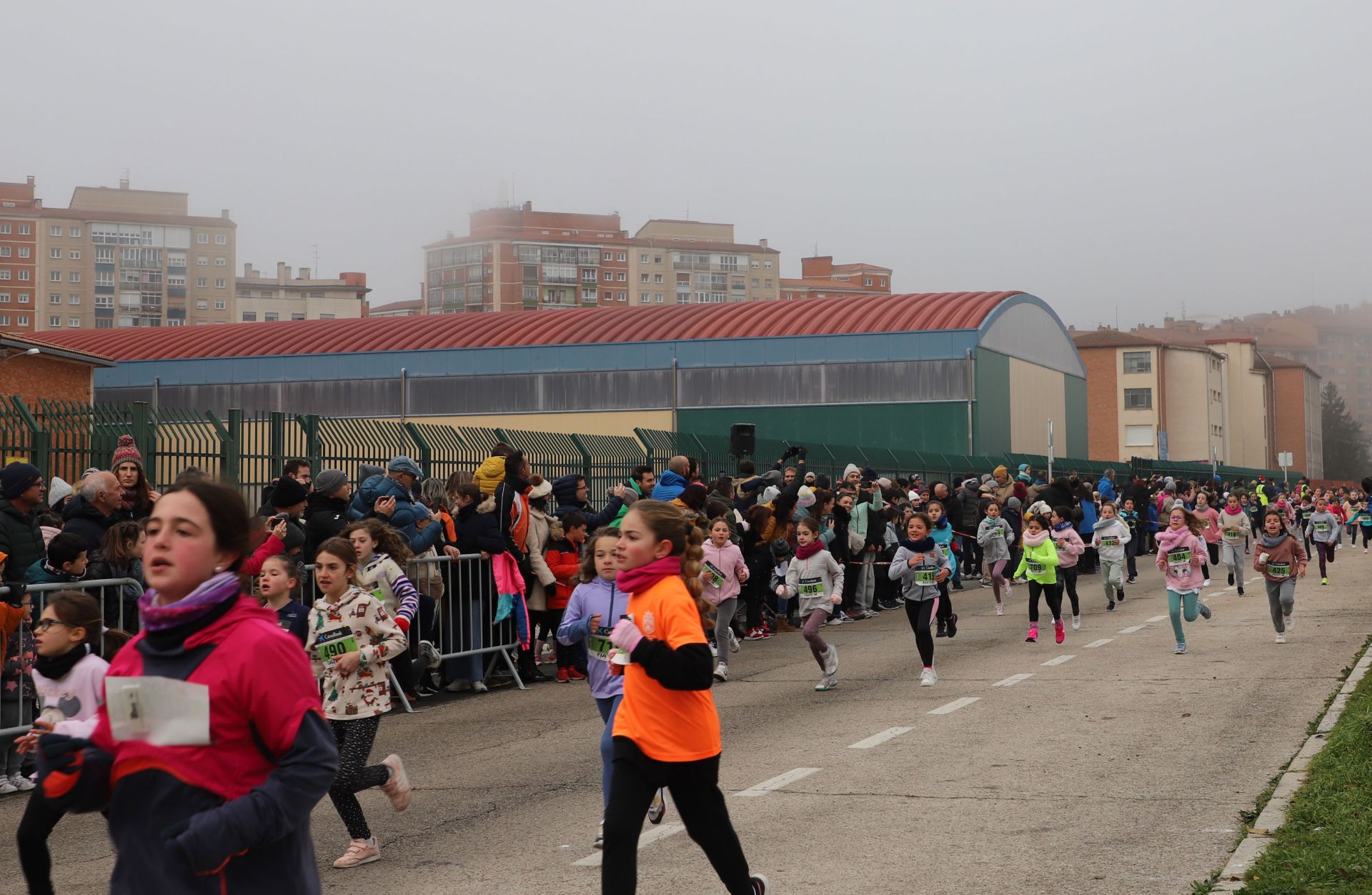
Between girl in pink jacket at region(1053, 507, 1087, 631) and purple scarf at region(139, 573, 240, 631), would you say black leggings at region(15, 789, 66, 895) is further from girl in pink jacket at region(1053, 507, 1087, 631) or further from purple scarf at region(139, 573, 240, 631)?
girl in pink jacket at region(1053, 507, 1087, 631)

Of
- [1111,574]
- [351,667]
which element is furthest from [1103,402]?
[351,667]

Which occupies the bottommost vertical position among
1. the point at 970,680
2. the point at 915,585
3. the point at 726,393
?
the point at 970,680

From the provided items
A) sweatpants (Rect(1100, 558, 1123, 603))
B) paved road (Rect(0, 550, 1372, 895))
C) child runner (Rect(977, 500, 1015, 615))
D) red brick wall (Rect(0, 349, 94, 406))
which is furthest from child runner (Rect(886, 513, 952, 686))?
red brick wall (Rect(0, 349, 94, 406))

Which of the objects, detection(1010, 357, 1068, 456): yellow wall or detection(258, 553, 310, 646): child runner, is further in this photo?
detection(1010, 357, 1068, 456): yellow wall

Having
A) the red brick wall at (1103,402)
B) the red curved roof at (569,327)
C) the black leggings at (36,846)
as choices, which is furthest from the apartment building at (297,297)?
the black leggings at (36,846)

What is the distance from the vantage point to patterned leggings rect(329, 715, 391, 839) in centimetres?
677

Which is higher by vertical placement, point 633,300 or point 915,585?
point 633,300

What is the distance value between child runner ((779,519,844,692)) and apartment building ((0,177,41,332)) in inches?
5500

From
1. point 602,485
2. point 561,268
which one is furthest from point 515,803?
point 561,268

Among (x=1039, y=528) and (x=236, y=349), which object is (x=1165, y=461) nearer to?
(x=236, y=349)

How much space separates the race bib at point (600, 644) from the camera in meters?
6.61

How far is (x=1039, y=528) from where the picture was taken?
16.8 m

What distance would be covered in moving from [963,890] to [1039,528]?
36.3 ft

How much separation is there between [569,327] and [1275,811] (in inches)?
2026
